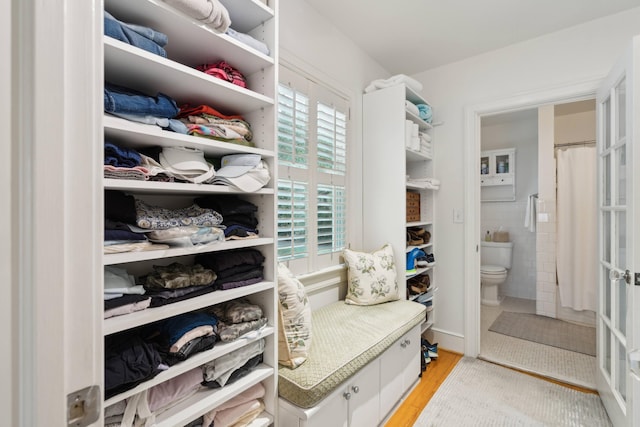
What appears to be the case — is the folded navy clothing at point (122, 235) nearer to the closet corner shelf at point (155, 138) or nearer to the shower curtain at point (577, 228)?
the closet corner shelf at point (155, 138)

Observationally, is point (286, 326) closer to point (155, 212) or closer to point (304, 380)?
point (304, 380)

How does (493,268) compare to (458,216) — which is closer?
(458,216)

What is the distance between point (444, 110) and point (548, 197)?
189 centimetres

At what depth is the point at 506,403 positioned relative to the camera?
1.94m

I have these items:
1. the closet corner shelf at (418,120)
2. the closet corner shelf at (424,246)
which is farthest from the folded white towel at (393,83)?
the closet corner shelf at (424,246)

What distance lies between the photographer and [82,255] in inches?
20.4

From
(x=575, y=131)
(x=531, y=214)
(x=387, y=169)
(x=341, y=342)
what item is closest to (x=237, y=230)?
(x=341, y=342)

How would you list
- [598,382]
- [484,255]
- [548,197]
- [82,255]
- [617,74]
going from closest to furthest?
[82,255]
[617,74]
[598,382]
[548,197]
[484,255]

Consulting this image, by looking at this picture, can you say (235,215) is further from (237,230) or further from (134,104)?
(134,104)

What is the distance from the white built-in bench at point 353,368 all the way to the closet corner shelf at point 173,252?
604 millimetres

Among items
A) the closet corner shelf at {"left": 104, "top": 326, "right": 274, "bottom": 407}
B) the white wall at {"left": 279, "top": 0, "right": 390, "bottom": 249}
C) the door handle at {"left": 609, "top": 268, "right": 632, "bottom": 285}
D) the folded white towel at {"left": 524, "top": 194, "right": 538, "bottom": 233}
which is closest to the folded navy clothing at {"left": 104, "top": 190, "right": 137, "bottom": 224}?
the closet corner shelf at {"left": 104, "top": 326, "right": 274, "bottom": 407}

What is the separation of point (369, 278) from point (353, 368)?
0.79 meters

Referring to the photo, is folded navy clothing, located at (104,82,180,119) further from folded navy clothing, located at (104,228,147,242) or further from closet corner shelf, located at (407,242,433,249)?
closet corner shelf, located at (407,242,433,249)

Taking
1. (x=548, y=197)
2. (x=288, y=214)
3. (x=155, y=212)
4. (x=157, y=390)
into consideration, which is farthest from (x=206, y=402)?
(x=548, y=197)
